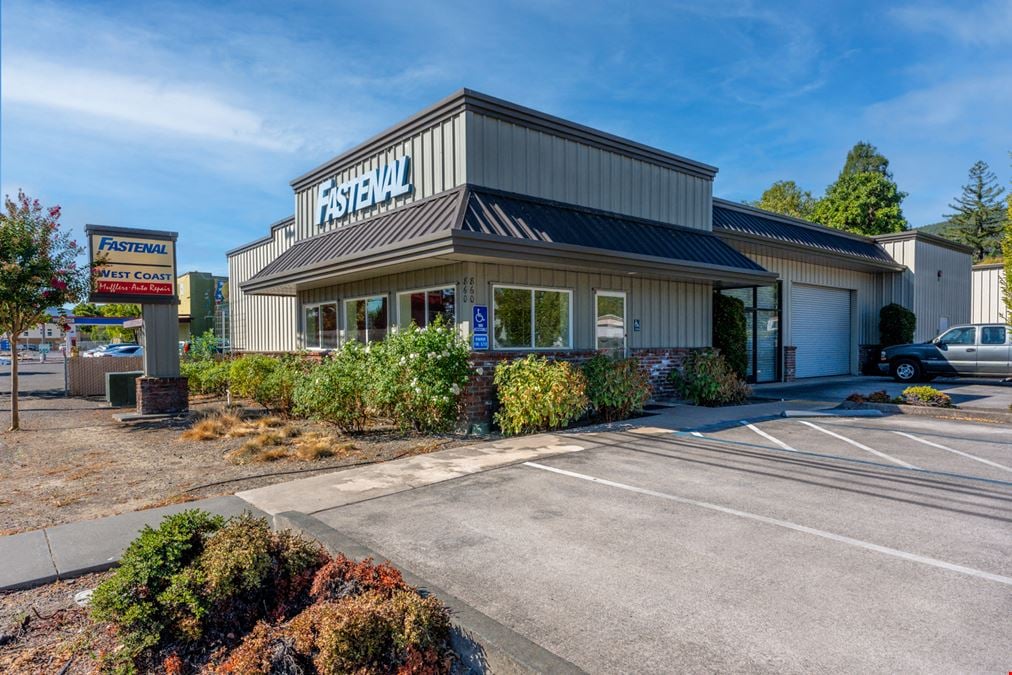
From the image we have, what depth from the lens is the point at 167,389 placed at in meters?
13.4

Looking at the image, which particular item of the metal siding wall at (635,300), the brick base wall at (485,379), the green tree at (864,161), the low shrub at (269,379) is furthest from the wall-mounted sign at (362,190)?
the green tree at (864,161)

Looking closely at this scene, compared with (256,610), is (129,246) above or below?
above

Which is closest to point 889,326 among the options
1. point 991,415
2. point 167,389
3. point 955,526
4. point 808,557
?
point 991,415

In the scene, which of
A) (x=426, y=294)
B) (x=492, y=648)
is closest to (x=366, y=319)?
(x=426, y=294)

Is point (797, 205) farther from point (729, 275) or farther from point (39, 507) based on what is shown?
point (39, 507)

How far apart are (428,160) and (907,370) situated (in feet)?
56.4

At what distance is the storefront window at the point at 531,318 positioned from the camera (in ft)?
35.3

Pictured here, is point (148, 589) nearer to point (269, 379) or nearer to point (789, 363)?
point (269, 379)

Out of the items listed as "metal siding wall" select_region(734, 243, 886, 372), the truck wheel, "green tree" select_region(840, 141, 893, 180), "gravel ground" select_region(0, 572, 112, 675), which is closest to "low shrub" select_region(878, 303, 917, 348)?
"metal siding wall" select_region(734, 243, 886, 372)

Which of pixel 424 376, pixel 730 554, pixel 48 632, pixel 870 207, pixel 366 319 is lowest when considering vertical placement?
pixel 48 632

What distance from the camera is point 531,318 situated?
36.8 ft

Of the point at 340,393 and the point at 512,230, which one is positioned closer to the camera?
→ the point at 512,230

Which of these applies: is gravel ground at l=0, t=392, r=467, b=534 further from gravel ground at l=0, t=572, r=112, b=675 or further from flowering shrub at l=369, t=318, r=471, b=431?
gravel ground at l=0, t=572, r=112, b=675

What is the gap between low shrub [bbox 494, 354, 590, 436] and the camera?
966 cm
